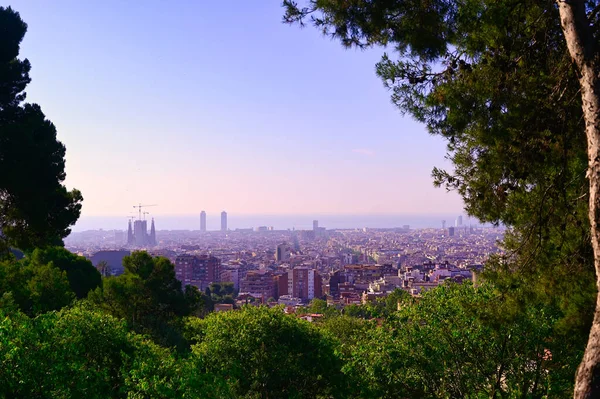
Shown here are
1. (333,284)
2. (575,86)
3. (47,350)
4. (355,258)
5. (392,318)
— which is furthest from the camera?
(355,258)

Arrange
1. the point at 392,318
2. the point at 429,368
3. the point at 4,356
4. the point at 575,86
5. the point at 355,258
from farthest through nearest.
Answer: the point at 355,258 → the point at 392,318 → the point at 429,368 → the point at 4,356 → the point at 575,86

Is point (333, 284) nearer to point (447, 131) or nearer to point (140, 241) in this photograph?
point (447, 131)

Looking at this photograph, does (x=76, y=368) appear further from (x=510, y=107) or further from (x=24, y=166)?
(x=510, y=107)

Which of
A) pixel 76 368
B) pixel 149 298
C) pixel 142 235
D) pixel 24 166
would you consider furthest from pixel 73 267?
pixel 142 235

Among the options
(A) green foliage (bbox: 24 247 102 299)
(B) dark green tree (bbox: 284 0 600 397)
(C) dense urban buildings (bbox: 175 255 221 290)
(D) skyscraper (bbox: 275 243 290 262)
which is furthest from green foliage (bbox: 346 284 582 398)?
(D) skyscraper (bbox: 275 243 290 262)

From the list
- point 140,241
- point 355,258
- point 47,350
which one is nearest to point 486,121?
point 47,350

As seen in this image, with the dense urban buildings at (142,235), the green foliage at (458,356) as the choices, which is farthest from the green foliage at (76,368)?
the dense urban buildings at (142,235)
